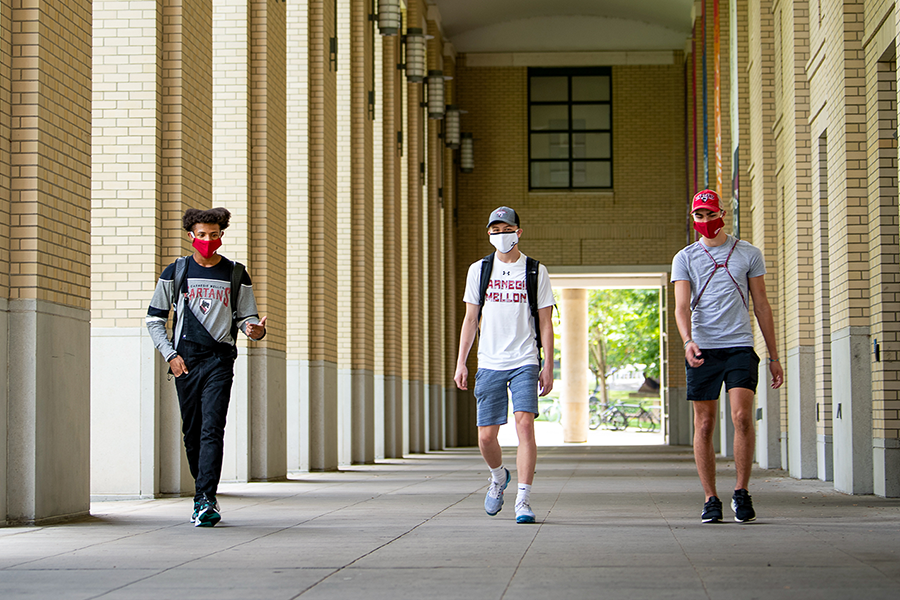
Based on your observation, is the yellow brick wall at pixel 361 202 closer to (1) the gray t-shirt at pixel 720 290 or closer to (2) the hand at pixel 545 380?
(2) the hand at pixel 545 380

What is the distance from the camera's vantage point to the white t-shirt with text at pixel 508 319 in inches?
279

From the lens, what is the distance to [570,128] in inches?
1219

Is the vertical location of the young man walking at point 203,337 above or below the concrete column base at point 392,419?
above

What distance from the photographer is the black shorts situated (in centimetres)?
688

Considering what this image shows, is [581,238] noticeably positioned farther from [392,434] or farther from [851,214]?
[851,214]

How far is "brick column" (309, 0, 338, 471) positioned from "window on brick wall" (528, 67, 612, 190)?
15.1 m

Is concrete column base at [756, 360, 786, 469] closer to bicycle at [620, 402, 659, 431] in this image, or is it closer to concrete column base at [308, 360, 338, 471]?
concrete column base at [308, 360, 338, 471]

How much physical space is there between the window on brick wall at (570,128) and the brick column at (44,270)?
23292mm

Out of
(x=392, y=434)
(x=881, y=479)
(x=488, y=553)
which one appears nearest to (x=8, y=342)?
(x=488, y=553)

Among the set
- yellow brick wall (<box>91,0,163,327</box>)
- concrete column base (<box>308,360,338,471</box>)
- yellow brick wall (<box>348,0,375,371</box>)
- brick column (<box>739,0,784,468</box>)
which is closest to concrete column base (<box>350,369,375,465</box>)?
yellow brick wall (<box>348,0,375,371</box>)

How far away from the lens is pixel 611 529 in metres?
6.55

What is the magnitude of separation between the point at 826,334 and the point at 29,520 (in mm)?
7371

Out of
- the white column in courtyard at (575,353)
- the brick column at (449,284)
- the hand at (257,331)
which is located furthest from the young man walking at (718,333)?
the white column in courtyard at (575,353)

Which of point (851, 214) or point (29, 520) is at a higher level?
point (851, 214)
